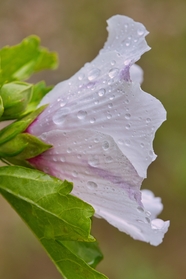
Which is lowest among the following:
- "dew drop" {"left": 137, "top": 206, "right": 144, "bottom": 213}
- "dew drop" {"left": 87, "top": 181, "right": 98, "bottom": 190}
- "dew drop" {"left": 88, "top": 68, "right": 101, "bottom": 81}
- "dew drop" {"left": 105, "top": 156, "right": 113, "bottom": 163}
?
"dew drop" {"left": 137, "top": 206, "right": 144, "bottom": 213}

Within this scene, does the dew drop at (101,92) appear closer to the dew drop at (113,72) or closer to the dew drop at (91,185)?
the dew drop at (113,72)

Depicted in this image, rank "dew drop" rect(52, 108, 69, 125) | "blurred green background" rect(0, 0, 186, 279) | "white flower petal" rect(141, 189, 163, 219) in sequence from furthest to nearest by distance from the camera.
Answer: "blurred green background" rect(0, 0, 186, 279) < "white flower petal" rect(141, 189, 163, 219) < "dew drop" rect(52, 108, 69, 125)

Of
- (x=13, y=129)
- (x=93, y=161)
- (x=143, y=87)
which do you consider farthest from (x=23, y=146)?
(x=143, y=87)

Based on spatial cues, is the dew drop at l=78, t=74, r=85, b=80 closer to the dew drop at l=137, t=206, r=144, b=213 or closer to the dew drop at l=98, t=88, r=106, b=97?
the dew drop at l=98, t=88, r=106, b=97

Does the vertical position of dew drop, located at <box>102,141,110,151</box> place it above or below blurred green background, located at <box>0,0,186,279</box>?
above

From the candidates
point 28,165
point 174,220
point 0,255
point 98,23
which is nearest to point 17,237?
point 0,255

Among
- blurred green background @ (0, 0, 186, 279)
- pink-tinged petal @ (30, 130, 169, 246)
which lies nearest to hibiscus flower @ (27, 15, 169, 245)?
pink-tinged petal @ (30, 130, 169, 246)

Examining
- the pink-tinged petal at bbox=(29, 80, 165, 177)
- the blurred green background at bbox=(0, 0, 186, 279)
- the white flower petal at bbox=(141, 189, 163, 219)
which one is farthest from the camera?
the blurred green background at bbox=(0, 0, 186, 279)

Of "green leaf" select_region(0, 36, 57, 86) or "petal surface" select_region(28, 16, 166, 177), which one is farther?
"green leaf" select_region(0, 36, 57, 86)
